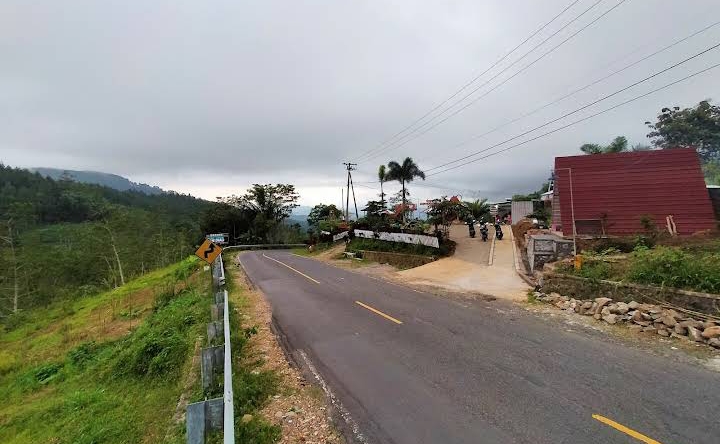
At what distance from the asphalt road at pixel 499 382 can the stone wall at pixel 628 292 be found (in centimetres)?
199

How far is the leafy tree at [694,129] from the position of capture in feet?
152

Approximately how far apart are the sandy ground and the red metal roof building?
11.8 ft

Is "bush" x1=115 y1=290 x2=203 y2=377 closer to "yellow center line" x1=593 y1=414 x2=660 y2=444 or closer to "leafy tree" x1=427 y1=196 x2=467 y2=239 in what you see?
"yellow center line" x1=593 y1=414 x2=660 y2=444

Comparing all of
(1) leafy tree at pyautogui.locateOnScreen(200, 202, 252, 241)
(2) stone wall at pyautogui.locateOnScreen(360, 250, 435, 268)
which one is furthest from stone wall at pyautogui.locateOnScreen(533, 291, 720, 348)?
(1) leafy tree at pyautogui.locateOnScreen(200, 202, 252, 241)

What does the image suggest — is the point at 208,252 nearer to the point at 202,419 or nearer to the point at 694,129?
the point at 202,419

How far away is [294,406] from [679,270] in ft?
31.4

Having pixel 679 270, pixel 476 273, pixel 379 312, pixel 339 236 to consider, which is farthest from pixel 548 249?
pixel 339 236

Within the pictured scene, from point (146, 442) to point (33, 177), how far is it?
6761 inches

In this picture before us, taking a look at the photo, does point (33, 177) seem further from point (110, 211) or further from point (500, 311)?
point (500, 311)

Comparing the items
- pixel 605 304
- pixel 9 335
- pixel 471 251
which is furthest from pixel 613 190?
pixel 9 335

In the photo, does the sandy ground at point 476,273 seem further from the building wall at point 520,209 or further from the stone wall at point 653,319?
the building wall at point 520,209

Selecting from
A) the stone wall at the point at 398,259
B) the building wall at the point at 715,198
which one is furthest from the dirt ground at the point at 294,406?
the building wall at the point at 715,198

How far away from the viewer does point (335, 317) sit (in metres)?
10.7

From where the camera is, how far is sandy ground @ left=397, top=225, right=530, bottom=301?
13523 millimetres
